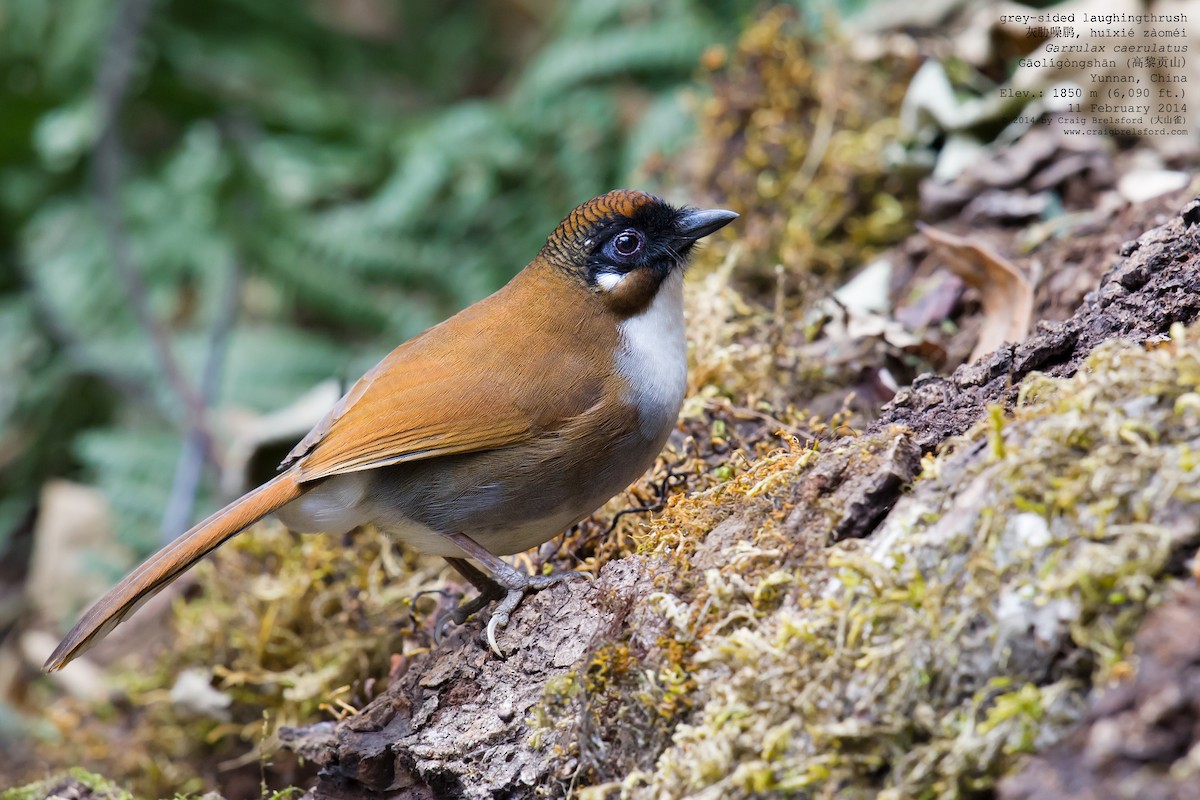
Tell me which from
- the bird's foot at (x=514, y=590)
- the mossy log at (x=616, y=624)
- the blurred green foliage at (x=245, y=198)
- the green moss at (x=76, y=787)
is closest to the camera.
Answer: the mossy log at (x=616, y=624)

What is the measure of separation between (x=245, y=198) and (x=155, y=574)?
11.8ft

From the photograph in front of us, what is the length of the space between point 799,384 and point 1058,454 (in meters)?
1.64

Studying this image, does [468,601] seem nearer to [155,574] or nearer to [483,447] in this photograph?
[483,447]

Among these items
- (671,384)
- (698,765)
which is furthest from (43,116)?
(698,765)

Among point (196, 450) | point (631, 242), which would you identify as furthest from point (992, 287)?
point (196, 450)

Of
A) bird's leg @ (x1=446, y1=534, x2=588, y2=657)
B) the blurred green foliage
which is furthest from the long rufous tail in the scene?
the blurred green foliage

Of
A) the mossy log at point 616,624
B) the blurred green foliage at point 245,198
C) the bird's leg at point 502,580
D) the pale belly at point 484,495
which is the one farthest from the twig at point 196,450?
the mossy log at point 616,624

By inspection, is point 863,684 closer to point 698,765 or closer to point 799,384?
point 698,765

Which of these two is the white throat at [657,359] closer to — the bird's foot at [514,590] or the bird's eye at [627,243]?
the bird's eye at [627,243]

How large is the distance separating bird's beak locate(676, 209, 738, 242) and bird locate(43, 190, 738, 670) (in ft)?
0.98

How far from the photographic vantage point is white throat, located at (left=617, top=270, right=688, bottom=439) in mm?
2766

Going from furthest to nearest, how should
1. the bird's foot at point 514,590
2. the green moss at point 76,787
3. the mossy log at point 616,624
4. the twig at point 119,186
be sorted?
the twig at point 119,186 < the green moss at point 76,787 < the bird's foot at point 514,590 < the mossy log at point 616,624

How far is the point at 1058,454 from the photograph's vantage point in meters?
1.70

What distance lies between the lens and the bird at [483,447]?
267 cm
